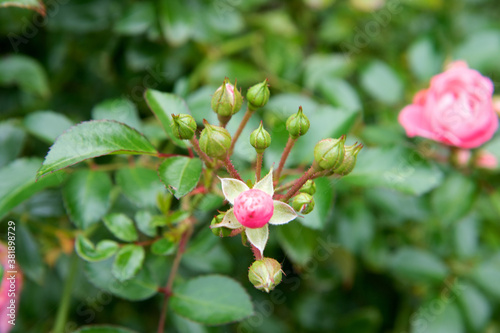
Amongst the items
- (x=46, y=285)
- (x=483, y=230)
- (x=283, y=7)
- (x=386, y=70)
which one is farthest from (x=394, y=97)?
(x=46, y=285)

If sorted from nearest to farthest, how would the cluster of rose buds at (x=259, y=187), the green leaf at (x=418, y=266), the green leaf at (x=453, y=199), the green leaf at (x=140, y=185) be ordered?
1. the cluster of rose buds at (x=259, y=187)
2. the green leaf at (x=140, y=185)
3. the green leaf at (x=453, y=199)
4. the green leaf at (x=418, y=266)

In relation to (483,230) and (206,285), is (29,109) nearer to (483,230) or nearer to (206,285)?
(206,285)

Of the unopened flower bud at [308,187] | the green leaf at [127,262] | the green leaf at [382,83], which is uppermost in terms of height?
the unopened flower bud at [308,187]

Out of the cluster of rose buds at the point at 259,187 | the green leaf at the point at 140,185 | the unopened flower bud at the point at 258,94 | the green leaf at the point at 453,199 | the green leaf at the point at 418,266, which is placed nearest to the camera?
the cluster of rose buds at the point at 259,187

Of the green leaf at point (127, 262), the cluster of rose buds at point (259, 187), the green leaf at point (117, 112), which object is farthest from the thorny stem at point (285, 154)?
the green leaf at point (117, 112)

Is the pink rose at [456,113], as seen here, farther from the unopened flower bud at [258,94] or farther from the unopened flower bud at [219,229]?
the unopened flower bud at [219,229]

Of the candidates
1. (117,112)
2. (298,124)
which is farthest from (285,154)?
(117,112)
